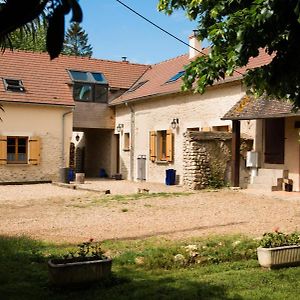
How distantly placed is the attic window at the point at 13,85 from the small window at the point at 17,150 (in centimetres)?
227

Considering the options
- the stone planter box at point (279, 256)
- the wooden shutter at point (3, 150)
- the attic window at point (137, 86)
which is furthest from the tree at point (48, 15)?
the attic window at point (137, 86)

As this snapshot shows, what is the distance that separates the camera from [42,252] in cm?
685

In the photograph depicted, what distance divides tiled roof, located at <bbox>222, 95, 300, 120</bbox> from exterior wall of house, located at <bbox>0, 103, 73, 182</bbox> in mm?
9077

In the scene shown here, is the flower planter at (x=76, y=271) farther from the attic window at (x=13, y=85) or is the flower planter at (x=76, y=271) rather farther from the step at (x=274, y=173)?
the attic window at (x=13, y=85)

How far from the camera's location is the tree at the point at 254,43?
12.4 ft

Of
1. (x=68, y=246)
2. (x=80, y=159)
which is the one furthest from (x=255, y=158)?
(x=80, y=159)

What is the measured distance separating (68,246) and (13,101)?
14983 millimetres

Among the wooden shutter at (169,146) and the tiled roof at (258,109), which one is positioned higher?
the tiled roof at (258,109)

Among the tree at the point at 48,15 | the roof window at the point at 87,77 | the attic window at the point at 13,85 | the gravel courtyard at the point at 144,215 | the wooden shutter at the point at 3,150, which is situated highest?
the roof window at the point at 87,77

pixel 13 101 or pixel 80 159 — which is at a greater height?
pixel 13 101

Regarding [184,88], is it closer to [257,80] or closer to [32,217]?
[257,80]

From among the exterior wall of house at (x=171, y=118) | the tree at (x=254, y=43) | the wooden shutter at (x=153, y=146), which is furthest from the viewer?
the wooden shutter at (x=153, y=146)

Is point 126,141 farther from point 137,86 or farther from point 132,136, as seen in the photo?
point 137,86

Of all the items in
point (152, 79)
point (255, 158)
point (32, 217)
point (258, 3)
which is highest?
point (152, 79)
